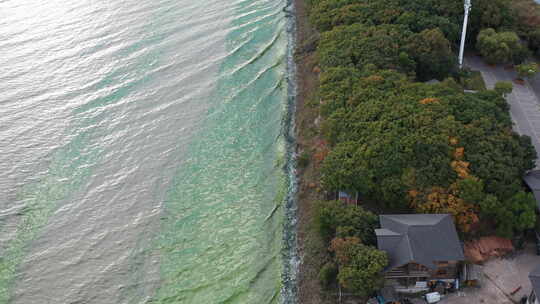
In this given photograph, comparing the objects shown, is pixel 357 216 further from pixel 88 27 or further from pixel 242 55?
pixel 88 27

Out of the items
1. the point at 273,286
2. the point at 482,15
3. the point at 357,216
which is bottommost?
the point at 273,286

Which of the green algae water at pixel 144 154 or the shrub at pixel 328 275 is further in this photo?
the green algae water at pixel 144 154

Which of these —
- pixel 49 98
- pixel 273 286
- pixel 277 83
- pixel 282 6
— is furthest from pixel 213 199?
pixel 282 6

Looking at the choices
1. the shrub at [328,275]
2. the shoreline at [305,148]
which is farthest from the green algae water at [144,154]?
the shrub at [328,275]

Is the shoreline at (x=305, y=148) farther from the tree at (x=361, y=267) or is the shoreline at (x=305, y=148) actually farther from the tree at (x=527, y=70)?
the tree at (x=527, y=70)

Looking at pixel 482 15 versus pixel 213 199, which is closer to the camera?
pixel 213 199

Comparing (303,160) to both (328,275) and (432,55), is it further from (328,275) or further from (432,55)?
(432,55)

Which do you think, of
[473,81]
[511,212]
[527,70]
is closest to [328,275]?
[511,212]

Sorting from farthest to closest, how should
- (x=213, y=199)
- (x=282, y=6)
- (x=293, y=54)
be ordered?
(x=282, y=6)
(x=293, y=54)
(x=213, y=199)
